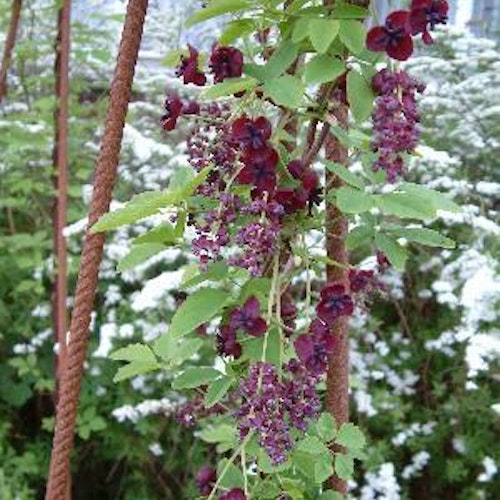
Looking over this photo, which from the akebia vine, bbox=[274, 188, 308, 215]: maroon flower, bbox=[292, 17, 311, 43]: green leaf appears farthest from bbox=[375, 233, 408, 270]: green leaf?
bbox=[292, 17, 311, 43]: green leaf

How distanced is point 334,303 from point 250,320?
0.07 metres

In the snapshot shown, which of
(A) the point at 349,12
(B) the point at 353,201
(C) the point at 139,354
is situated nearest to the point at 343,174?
(B) the point at 353,201

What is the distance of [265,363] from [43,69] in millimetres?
3089

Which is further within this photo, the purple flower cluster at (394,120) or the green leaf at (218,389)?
the green leaf at (218,389)

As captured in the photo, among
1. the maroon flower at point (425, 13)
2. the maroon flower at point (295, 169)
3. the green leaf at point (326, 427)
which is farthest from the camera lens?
the green leaf at point (326, 427)

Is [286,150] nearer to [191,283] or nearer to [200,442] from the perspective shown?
[191,283]

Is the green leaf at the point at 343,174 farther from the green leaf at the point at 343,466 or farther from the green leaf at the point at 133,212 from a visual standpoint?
the green leaf at the point at 343,466

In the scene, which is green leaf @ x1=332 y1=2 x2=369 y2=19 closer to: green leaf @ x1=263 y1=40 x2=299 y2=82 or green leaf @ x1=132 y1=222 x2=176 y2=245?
green leaf @ x1=263 y1=40 x2=299 y2=82

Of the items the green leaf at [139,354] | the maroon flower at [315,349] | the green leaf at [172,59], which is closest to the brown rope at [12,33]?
the green leaf at [172,59]

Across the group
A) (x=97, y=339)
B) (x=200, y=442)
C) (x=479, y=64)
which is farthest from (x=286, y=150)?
(x=479, y=64)

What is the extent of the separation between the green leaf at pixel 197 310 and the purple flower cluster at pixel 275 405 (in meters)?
0.06

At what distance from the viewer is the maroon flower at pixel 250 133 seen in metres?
0.74

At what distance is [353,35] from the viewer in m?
0.75

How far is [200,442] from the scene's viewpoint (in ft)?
8.98
